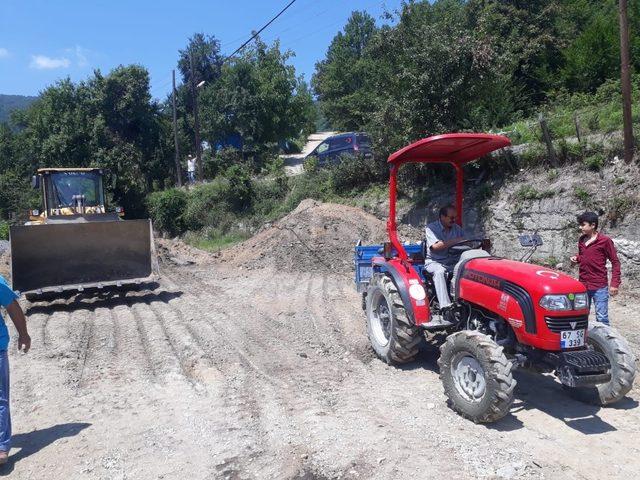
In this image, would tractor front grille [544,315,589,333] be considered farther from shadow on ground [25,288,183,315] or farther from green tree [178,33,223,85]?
green tree [178,33,223,85]

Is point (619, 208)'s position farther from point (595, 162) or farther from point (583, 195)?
point (595, 162)

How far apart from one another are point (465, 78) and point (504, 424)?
9551mm

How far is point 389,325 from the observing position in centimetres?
648

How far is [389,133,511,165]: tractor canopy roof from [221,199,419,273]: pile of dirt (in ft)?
20.0

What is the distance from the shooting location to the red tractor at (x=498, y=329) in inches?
179

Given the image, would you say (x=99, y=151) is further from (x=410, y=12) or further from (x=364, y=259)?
(x=364, y=259)

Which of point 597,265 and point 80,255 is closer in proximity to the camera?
point 597,265

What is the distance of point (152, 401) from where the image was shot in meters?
5.57

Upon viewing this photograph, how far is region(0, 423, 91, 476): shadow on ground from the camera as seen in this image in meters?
4.54

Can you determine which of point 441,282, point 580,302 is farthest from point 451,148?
point 580,302

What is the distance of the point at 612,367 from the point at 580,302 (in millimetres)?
801

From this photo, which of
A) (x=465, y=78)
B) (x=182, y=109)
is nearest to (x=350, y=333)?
(x=465, y=78)

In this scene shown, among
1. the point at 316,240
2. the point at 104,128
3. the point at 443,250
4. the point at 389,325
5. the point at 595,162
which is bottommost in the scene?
the point at 389,325

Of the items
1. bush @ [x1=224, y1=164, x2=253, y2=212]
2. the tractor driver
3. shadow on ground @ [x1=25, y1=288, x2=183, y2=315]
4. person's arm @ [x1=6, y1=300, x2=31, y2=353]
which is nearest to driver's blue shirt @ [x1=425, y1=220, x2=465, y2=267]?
the tractor driver
